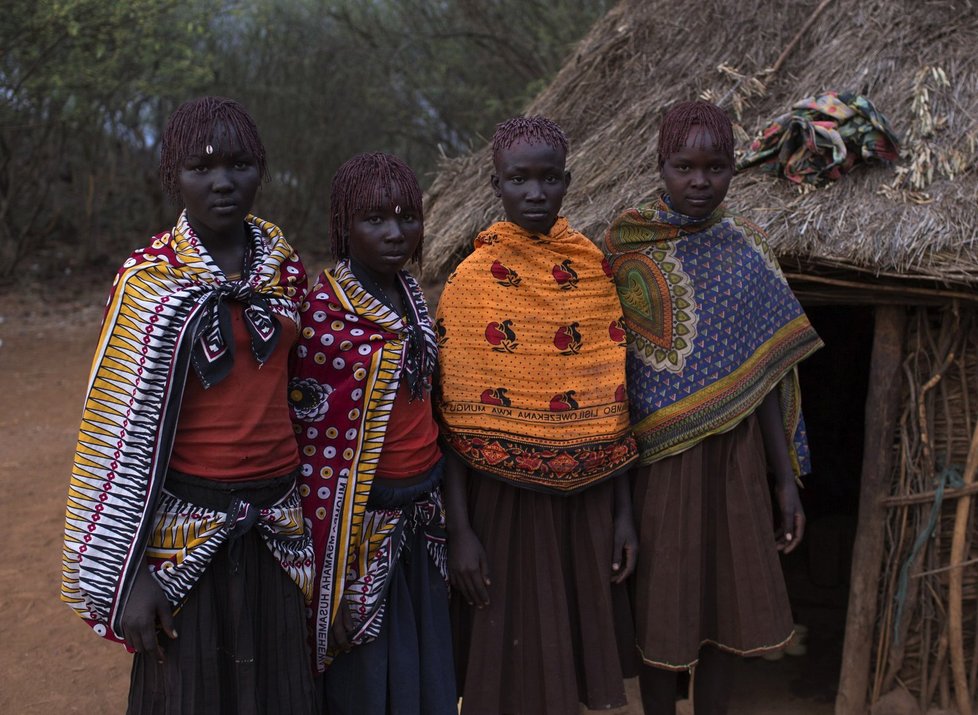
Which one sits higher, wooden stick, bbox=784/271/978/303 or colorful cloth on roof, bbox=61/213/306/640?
wooden stick, bbox=784/271/978/303

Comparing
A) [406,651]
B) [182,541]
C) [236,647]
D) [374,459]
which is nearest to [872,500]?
[406,651]

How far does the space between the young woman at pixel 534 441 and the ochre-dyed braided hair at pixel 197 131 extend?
0.66 meters

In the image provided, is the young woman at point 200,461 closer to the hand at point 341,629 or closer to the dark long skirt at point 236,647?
the dark long skirt at point 236,647

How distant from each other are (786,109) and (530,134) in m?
1.73

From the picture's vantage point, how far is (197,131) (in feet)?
6.95

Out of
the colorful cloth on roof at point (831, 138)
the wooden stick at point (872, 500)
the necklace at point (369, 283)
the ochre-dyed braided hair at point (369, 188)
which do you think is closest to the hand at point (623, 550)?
the necklace at point (369, 283)

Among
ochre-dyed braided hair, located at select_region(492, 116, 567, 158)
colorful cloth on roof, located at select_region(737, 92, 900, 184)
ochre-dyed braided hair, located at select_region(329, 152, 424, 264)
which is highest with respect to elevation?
colorful cloth on roof, located at select_region(737, 92, 900, 184)

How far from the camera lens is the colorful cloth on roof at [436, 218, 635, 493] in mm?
2572

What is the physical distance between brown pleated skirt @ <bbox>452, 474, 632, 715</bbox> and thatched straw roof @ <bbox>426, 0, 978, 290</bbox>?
1231 millimetres

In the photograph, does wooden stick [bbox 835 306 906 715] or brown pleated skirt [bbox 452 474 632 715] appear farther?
wooden stick [bbox 835 306 906 715]

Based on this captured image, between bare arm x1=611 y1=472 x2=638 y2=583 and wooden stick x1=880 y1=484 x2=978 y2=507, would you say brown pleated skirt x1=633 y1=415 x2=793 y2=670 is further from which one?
wooden stick x1=880 y1=484 x2=978 y2=507

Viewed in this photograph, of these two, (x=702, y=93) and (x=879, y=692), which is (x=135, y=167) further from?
(x=879, y=692)

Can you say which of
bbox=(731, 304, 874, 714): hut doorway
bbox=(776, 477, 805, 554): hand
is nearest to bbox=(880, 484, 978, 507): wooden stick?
bbox=(776, 477, 805, 554): hand

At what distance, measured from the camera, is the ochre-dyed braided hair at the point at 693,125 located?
2.59 metres
